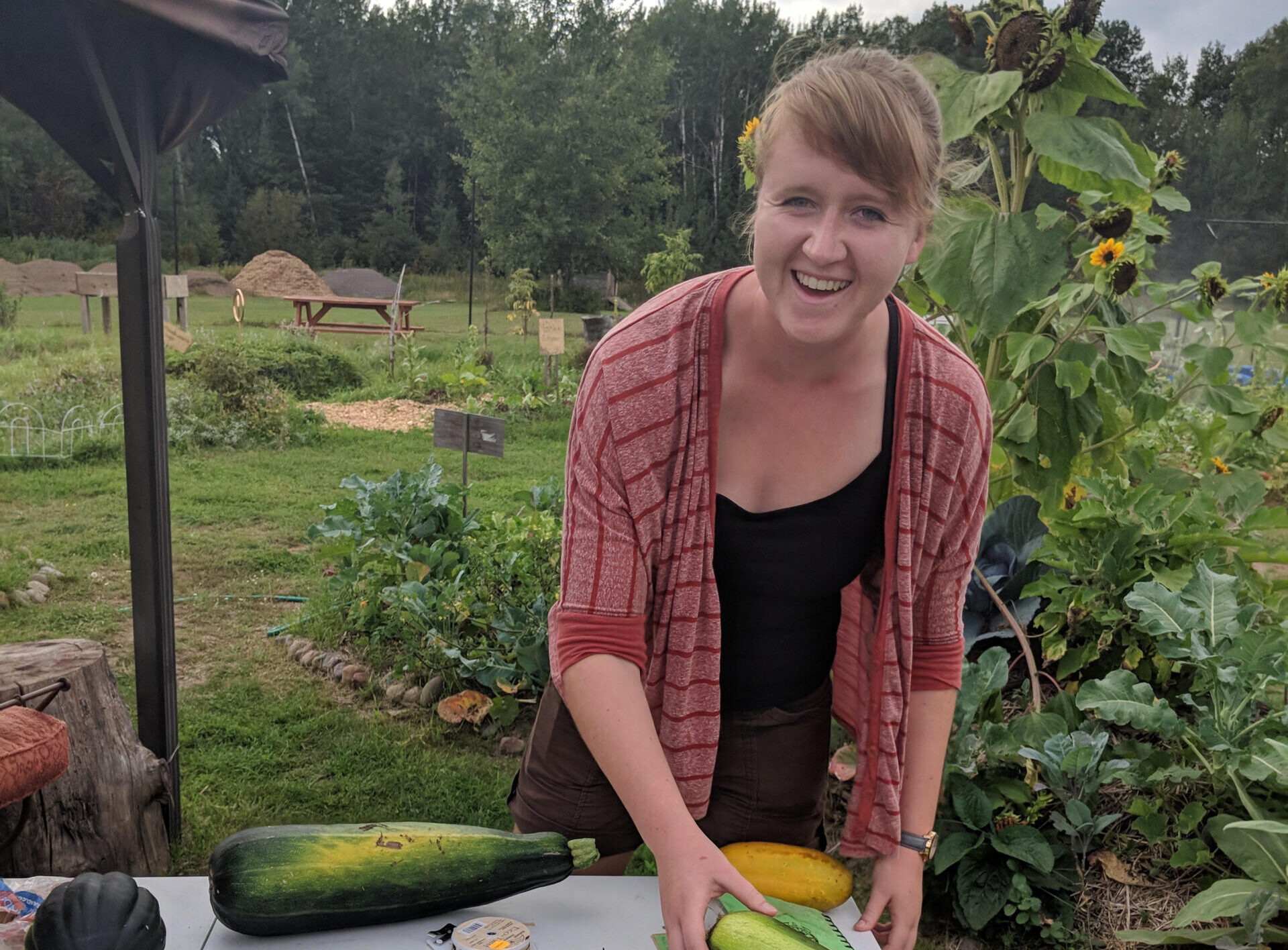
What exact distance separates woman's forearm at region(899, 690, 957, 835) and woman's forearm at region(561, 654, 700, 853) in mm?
439

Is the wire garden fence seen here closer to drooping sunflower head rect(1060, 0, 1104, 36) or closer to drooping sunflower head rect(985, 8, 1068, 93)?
drooping sunflower head rect(985, 8, 1068, 93)

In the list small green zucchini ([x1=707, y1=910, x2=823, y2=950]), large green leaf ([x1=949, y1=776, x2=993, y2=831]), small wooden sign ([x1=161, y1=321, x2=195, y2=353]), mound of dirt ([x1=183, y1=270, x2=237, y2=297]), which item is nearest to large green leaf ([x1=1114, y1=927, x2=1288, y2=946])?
large green leaf ([x1=949, y1=776, x2=993, y2=831])

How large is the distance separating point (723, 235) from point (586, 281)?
3137mm

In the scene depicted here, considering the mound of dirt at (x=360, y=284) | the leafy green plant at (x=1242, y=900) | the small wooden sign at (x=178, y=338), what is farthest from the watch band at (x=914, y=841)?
the mound of dirt at (x=360, y=284)

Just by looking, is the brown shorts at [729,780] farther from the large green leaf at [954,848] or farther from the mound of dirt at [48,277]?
the mound of dirt at [48,277]

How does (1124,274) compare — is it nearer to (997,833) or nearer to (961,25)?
(961,25)

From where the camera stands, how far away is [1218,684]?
6.32ft

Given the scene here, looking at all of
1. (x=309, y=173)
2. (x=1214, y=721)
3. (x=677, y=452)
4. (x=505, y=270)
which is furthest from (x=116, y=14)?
(x=309, y=173)

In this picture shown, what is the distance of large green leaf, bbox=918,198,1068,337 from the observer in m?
2.55

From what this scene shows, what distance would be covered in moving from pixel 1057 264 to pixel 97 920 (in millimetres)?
2480

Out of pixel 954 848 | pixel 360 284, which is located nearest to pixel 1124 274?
pixel 954 848

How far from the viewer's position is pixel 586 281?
18.7 metres

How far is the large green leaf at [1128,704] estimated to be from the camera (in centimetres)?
187

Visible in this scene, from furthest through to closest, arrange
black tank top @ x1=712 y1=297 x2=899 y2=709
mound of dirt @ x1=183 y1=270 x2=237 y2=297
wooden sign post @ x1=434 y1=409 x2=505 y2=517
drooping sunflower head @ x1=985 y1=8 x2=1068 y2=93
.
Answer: mound of dirt @ x1=183 y1=270 x2=237 y2=297, wooden sign post @ x1=434 y1=409 x2=505 y2=517, drooping sunflower head @ x1=985 y1=8 x2=1068 y2=93, black tank top @ x1=712 y1=297 x2=899 y2=709
